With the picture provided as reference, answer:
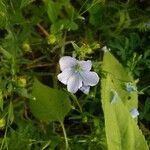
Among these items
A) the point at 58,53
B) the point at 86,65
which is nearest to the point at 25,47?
the point at 58,53

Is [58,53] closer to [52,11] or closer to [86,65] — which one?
[52,11]

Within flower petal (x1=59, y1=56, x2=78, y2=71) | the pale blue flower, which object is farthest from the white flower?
the pale blue flower

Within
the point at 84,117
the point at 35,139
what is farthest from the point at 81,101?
the point at 35,139

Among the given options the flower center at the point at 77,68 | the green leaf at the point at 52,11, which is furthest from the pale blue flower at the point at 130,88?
the green leaf at the point at 52,11

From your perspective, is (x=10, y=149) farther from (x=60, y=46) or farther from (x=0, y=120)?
(x=60, y=46)

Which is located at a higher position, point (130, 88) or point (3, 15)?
point (3, 15)

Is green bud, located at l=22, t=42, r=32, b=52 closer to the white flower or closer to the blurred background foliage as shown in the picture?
the blurred background foliage
